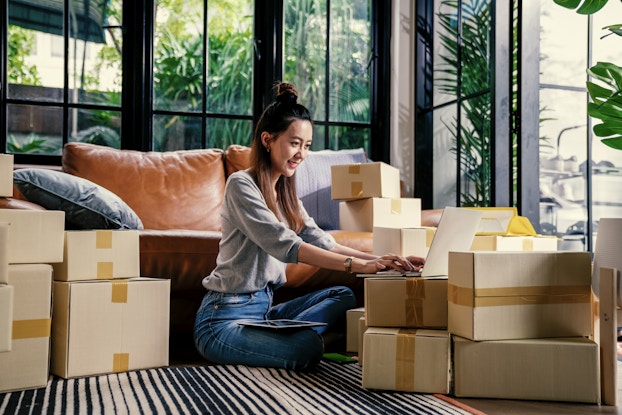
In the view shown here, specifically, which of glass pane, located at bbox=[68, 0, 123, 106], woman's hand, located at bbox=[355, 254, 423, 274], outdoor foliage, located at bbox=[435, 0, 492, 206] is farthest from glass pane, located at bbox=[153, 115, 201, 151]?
woman's hand, located at bbox=[355, 254, 423, 274]

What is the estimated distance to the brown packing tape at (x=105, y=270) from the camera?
2.13m

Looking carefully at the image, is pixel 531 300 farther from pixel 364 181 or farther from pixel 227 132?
pixel 227 132

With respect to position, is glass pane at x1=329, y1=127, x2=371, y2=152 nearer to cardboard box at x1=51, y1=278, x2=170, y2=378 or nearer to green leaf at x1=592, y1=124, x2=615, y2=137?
green leaf at x1=592, y1=124, x2=615, y2=137

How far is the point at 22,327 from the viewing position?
190 centimetres

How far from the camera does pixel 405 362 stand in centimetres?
184

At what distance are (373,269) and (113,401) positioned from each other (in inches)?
31.9

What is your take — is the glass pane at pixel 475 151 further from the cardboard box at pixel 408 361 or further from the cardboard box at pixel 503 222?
the cardboard box at pixel 408 361

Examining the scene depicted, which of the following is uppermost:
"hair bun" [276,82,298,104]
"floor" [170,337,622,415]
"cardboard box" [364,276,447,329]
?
"hair bun" [276,82,298,104]

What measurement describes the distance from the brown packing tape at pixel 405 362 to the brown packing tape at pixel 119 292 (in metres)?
0.87

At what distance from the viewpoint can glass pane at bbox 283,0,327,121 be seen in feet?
12.9

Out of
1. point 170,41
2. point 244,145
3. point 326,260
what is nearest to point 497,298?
point 326,260

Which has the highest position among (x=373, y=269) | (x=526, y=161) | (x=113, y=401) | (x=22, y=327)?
(x=526, y=161)

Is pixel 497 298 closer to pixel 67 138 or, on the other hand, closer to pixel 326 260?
pixel 326 260

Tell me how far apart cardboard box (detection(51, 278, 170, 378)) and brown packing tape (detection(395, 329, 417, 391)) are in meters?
0.79
